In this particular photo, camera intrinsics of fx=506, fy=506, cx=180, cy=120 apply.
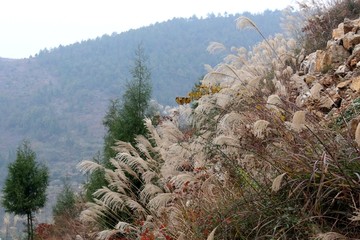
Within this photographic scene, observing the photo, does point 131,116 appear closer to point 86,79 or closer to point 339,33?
point 339,33

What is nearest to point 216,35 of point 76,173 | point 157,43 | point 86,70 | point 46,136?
point 157,43

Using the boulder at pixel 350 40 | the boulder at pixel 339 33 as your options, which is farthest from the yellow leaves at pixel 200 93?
the boulder at pixel 350 40

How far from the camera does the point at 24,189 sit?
17594 mm

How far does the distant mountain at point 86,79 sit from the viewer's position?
3605 inches

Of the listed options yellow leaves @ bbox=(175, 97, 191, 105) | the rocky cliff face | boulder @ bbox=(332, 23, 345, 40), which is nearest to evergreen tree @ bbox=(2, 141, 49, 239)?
yellow leaves @ bbox=(175, 97, 191, 105)

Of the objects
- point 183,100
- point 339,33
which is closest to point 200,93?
point 183,100

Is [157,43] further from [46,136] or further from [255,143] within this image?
[255,143]

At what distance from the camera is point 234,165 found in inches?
175

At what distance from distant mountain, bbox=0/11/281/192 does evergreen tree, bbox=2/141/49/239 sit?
2304 inches

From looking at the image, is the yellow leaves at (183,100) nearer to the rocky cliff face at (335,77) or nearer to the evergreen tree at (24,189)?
the rocky cliff face at (335,77)

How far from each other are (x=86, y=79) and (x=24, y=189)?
101 metres

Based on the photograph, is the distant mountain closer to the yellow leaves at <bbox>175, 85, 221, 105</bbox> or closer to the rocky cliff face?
the yellow leaves at <bbox>175, 85, 221, 105</bbox>

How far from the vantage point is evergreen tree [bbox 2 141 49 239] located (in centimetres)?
1739

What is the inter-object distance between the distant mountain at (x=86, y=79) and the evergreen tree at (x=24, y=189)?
5852cm
